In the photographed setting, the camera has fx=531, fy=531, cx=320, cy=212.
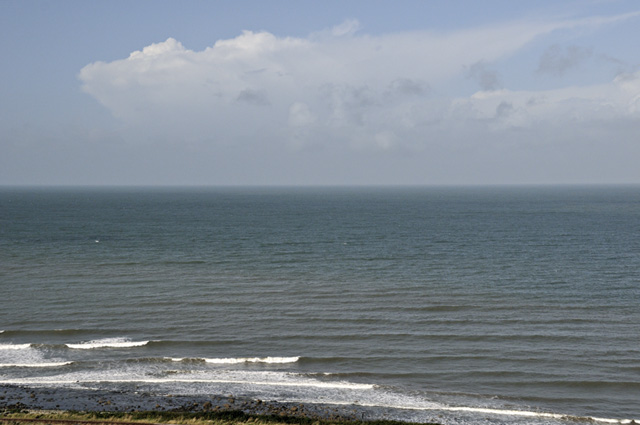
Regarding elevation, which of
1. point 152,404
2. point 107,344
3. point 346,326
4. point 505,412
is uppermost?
point 346,326

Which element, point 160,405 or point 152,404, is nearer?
point 160,405

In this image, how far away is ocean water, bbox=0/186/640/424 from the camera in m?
27.8

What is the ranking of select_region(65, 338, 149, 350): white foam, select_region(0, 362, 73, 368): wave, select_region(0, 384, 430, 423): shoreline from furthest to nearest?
select_region(65, 338, 149, 350): white foam → select_region(0, 362, 73, 368): wave → select_region(0, 384, 430, 423): shoreline

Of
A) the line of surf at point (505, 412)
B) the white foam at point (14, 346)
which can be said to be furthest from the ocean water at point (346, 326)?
the white foam at point (14, 346)

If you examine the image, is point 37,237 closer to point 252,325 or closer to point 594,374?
point 252,325

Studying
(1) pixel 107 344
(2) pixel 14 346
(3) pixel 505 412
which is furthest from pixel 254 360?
(2) pixel 14 346

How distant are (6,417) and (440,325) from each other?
27244 mm

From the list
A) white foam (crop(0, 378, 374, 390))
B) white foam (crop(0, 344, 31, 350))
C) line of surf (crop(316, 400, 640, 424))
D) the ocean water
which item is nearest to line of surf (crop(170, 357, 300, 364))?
the ocean water

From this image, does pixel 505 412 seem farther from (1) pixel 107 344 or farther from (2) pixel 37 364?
(2) pixel 37 364

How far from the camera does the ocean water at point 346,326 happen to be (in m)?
27.8

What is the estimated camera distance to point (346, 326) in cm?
3850

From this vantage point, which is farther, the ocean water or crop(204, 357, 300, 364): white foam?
crop(204, 357, 300, 364): white foam

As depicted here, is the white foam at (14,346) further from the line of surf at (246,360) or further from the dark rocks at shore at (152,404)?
the line of surf at (246,360)

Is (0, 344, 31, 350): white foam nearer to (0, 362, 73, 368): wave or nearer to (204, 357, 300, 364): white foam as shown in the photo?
(0, 362, 73, 368): wave
